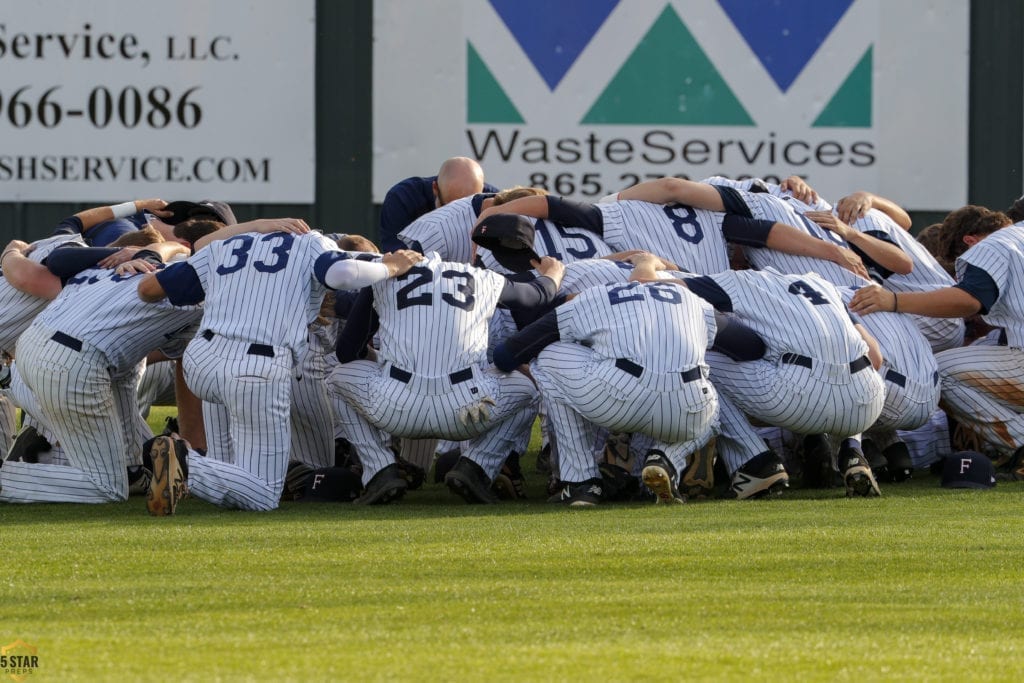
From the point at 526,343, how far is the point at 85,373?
1697mm

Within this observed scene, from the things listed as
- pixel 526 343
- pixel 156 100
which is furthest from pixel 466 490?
pixel 156 100

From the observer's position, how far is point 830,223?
25.2 feet

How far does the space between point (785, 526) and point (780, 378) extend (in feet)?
2.94

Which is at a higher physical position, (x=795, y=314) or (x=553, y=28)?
(x=553, y=28)

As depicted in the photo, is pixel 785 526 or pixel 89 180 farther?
pixel 89 180

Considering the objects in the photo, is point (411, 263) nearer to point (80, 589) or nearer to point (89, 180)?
point (80, 589)

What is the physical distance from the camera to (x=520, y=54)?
11.6m

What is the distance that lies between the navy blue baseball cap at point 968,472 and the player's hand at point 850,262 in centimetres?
98

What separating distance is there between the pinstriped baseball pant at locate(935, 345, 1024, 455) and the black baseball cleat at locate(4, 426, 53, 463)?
3860 mm

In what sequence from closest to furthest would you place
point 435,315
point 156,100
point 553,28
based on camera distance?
1. point 435,315
2. point 156,100
3. point 553,28

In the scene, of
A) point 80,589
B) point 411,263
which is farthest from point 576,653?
point 411,263

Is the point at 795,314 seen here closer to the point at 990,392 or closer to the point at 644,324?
the point at 644,324

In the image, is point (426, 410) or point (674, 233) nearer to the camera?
point (426, 410)

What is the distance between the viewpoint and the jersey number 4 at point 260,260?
20.5 feet
